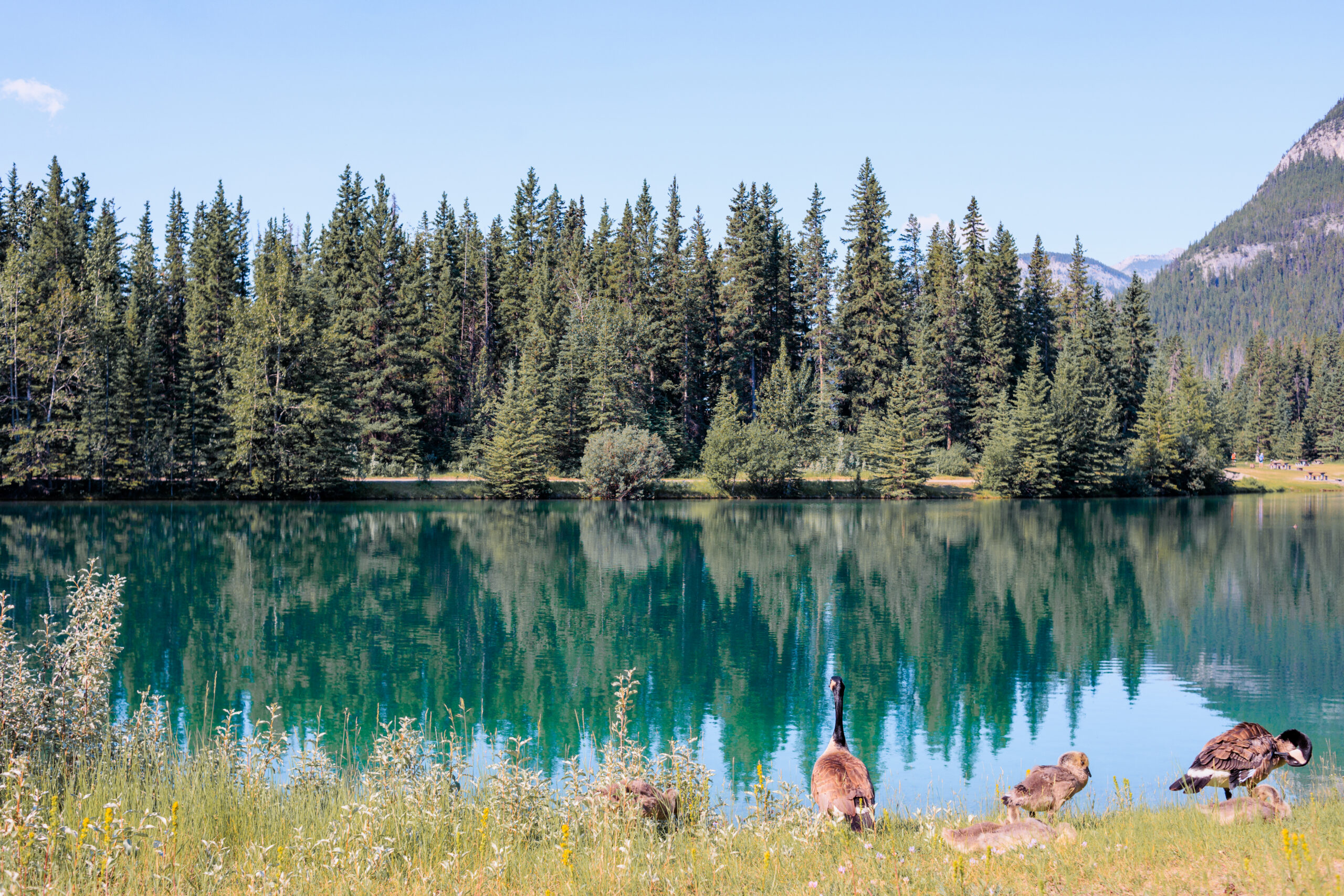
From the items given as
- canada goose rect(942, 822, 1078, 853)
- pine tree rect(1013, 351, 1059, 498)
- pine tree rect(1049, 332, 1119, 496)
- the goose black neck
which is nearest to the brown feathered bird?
canada goose rect(942, 822, 1078, 853)

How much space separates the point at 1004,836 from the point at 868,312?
2789 inches

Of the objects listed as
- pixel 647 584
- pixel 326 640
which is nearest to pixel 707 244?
pixel 647 584

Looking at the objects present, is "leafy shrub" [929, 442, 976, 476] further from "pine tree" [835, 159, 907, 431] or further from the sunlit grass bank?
the sunlit grass bank

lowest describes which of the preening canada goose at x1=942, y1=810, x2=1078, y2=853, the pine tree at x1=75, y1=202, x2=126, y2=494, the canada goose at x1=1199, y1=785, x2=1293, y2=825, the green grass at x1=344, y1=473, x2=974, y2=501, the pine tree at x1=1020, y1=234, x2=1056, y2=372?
the canada goose at x1=1199, y1=785, x2=1293, y2=825

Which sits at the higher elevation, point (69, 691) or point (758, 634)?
point (69, 691)

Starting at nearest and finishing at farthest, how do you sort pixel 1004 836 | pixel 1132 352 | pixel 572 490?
pixel 1004 836 < pixel 572 490 < pixel 1132 352

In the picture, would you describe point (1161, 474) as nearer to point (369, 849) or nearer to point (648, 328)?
point (648, 328)

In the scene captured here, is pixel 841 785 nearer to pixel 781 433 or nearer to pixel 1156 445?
pixel 781 433

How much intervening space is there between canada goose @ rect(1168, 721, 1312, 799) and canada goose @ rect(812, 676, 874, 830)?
2.71 m

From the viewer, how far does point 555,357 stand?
67.8m

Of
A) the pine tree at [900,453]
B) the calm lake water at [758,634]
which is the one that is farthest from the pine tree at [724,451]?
the calm lake water at [758,634]

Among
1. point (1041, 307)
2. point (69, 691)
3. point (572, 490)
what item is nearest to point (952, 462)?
point (1041, 307)

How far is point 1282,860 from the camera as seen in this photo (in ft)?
17.5

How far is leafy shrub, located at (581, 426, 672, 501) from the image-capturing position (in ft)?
186
